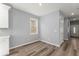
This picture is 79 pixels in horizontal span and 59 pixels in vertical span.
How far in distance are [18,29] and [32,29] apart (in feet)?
1.09

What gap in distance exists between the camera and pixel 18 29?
5.45 ft

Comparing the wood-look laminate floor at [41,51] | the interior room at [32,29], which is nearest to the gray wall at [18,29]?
the interior room at [32,29]

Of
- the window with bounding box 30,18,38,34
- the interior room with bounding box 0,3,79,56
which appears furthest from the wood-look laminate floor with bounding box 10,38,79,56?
the window with bounding box 30,18,38,34

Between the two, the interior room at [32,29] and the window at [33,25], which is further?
the window at [33,25]

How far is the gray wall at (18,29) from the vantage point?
155 centimetres

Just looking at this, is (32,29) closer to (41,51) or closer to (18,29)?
(18,29)

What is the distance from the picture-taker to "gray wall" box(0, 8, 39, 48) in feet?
5.10

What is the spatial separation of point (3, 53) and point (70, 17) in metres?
1.83

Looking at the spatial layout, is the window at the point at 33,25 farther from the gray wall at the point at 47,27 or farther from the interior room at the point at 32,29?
the gray wall at the point at 47,27

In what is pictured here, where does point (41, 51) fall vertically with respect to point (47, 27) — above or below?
below

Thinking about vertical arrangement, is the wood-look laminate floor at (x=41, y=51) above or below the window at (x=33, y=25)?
below

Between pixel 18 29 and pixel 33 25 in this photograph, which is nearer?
pixel 18 29

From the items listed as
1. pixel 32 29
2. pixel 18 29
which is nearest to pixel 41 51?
pixel 32 29

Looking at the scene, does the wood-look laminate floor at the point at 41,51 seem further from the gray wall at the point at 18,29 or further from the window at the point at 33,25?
the window at the point at 33,25
